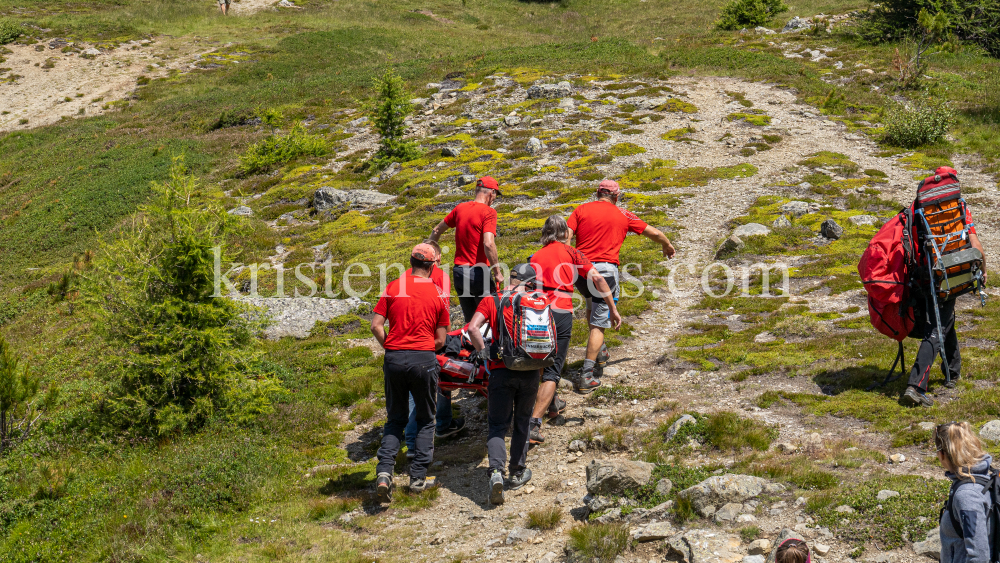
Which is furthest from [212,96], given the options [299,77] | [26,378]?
[26,378]

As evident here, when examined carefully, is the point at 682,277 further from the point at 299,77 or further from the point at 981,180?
the point at 299,77

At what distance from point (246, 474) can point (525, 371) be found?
12.8 feet

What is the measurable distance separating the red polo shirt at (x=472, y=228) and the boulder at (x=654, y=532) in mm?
4504

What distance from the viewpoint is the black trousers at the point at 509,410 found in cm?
728

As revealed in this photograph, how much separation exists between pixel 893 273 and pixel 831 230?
882 centimetres

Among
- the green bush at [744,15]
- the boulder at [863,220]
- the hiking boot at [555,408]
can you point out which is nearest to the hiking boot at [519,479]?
the hiking boot at [555,408]

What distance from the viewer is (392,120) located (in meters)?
26.9

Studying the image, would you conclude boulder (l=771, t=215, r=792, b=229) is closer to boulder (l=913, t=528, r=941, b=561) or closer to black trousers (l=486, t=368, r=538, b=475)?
black trousers (l=486, t=368, r=538, b=475)

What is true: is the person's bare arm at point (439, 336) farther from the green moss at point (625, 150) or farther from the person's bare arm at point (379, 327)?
the green moss at point (625, 150)

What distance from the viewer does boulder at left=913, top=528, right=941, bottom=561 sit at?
5172 millimetres

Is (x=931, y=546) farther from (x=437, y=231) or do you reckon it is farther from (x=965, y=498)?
(x=437, y=231)

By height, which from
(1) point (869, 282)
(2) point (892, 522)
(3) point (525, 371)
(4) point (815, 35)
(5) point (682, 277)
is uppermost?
(4) point (815, 35)

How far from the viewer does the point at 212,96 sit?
44062 mm

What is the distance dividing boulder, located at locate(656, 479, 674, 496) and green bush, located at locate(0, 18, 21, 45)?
223ft
